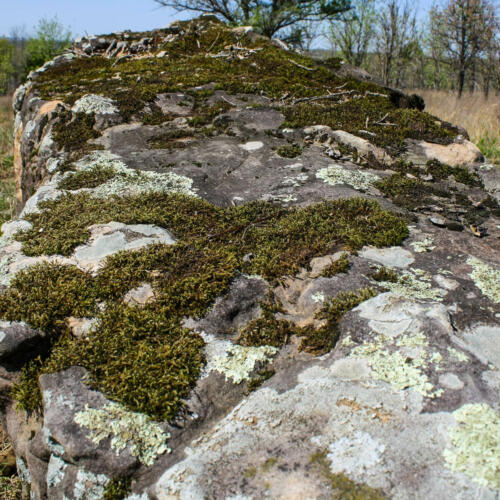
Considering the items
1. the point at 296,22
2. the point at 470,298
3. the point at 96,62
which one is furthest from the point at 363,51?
the point at 470,298

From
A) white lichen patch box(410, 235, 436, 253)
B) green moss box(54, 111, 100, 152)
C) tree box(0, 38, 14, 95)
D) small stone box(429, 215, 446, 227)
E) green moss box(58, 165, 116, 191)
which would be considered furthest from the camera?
tree box(0, 38, 14, 95)

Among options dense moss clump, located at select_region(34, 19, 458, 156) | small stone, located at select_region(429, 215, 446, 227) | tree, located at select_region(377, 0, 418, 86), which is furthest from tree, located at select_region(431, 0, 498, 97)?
small stone, located at select_region(429, 215, 446, 227)

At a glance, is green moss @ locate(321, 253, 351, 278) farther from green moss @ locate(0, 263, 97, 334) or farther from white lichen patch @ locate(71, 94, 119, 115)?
white lichen patch @ locate(71, 94, 119, 115)

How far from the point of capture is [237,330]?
6.88ft

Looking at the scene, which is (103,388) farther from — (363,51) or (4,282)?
(363,51)

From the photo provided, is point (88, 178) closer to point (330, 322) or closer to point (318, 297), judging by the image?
point (318, 297)

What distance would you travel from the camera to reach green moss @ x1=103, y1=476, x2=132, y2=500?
1536 millimetres

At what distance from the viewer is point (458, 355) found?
1645 millimetres

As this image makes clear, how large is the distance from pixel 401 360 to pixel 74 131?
391 cm

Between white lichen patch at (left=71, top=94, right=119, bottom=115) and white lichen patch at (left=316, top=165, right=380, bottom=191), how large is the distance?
2.45m

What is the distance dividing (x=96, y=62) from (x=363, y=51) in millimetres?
23233

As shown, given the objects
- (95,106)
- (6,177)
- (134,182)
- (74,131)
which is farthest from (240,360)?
(6,177)

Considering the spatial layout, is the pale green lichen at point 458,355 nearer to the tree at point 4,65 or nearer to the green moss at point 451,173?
the green moss at point 451,173

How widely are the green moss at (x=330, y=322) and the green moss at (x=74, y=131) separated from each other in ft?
10.0
